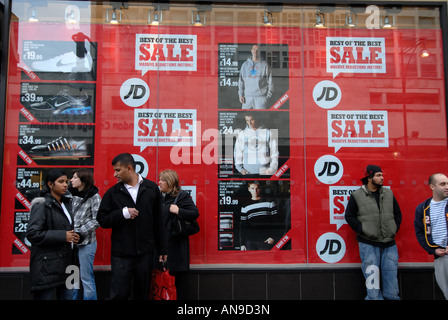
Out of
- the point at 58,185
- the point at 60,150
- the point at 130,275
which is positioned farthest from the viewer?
the point at 60,150

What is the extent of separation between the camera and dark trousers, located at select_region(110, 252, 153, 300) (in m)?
4.02

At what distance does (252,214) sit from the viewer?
5.94 metres

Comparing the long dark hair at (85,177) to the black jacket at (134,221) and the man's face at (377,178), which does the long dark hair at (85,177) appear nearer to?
the black jacket at (134,221)

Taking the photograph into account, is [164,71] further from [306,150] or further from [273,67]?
[306,150]

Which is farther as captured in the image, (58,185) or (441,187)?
(441,187)

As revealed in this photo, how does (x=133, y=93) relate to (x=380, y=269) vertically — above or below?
above

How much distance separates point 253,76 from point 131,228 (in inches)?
127

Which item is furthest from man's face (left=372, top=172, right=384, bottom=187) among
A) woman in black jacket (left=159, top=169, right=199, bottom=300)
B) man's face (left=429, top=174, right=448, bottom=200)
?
woman in black jacket (left=159, top=169, right=199, bottom=300)

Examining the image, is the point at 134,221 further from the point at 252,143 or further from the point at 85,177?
the point at 252,143

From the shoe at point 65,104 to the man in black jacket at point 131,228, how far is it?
7.30ft

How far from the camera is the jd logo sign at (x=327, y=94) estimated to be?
6.17 meters

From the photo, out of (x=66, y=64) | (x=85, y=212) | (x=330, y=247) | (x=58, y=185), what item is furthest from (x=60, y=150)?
(x=330, y=247)

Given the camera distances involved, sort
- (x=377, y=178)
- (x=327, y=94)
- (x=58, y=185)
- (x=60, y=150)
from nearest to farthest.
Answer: (x=58, y=185) → (x=377, y=178) → (x=60, y=150) → (x=327, y=94)

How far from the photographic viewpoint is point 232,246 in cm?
588
